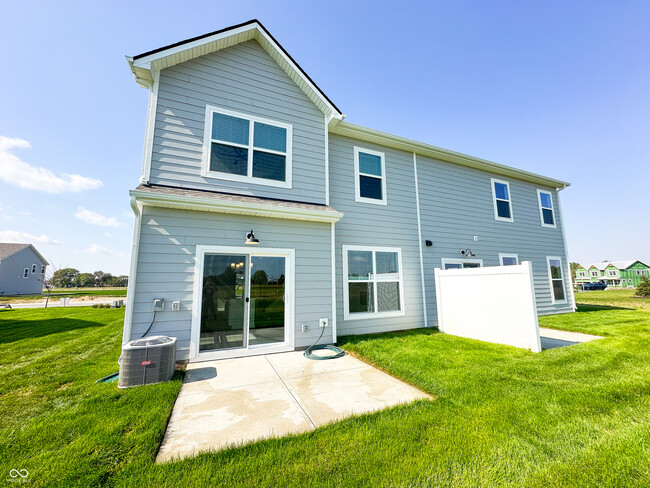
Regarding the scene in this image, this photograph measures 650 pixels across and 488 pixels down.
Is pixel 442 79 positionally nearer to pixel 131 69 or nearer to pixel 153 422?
pixel 131 69

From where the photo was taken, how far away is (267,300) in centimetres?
542

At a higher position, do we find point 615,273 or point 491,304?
point 615,273

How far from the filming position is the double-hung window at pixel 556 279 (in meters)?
10.2

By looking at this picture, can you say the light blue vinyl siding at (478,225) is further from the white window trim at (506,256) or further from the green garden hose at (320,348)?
the green garden hose at (320,348)

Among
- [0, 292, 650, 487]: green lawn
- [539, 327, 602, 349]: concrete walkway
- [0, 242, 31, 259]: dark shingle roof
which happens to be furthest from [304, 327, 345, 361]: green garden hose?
[0, 242, 31, 259]: dark shingle roof

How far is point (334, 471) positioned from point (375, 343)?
12.9 ft

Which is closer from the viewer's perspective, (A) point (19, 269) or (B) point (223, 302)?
(B) point (223, 302)

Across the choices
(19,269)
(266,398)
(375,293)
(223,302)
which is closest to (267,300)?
(223,302)

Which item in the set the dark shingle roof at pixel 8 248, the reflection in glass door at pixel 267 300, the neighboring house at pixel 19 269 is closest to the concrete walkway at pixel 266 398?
the reflection in glass door at pixel 267 300

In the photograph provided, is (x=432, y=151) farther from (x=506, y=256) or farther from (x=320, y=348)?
(x=320, y=348)

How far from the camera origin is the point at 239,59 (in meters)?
5.94

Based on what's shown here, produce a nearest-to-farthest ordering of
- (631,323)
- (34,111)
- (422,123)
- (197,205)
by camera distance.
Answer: (197,205)
(631,323)
(34,111)
(422,123)

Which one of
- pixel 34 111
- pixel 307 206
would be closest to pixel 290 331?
pixel 307 206

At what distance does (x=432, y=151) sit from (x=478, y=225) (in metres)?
3.21
